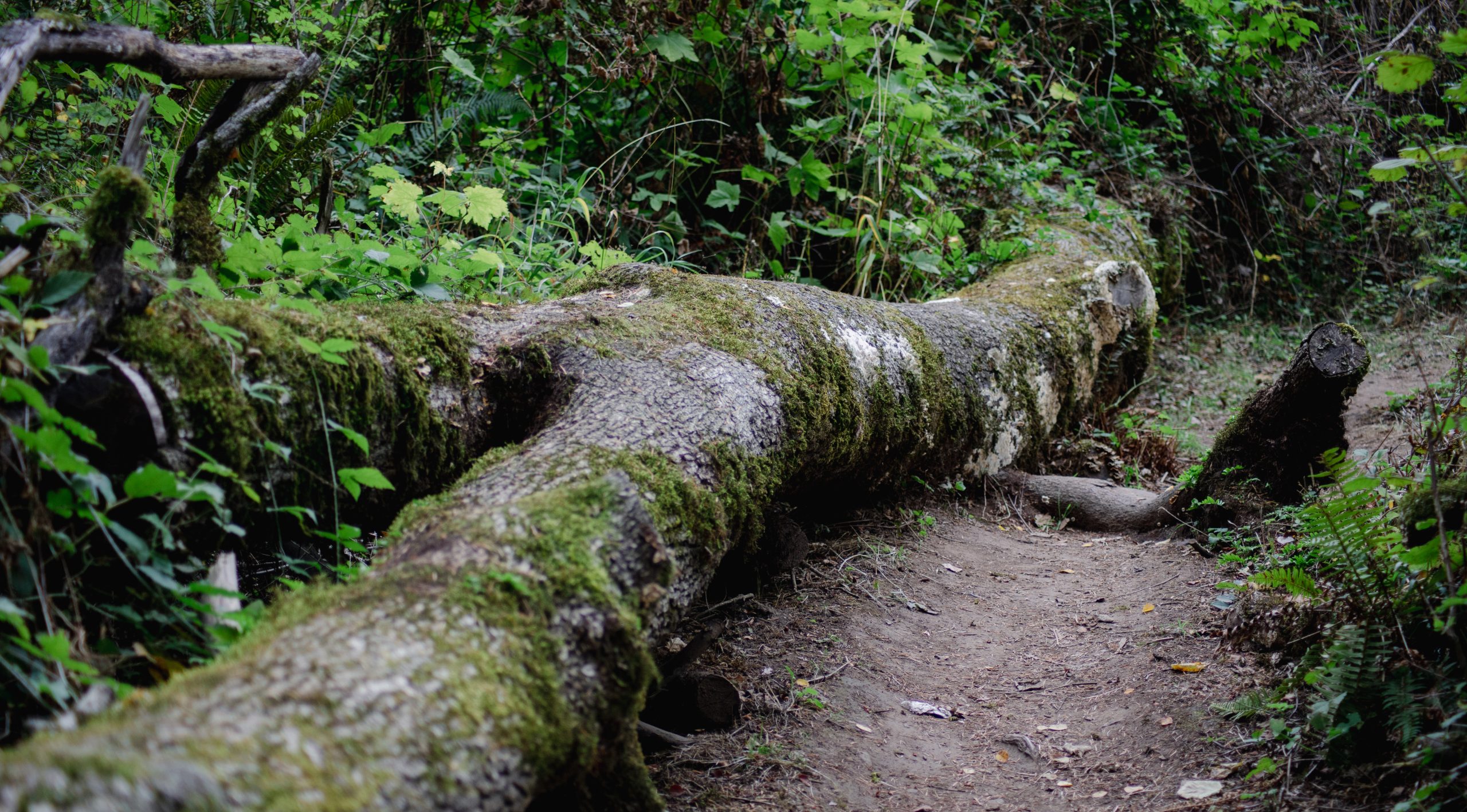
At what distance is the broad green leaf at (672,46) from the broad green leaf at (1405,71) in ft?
13.3

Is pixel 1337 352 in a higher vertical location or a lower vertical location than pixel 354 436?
higher

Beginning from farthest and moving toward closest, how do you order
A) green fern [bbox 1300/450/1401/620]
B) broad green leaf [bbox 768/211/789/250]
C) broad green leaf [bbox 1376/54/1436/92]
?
broad green leaf [bbox 768/211/789/250]
green fern [bbox 1300/450/1401/620]
broad green leaf [bbox 1376/54/1436/92]

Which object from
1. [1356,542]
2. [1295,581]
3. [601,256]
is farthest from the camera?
[601,256]

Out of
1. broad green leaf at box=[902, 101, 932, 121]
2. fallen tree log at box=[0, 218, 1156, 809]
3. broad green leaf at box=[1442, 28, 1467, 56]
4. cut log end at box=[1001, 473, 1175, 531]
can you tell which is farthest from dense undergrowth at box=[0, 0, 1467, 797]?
cut log end at box=[1001, 473, 1175, 531]

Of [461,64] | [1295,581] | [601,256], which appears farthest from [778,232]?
[1295,581]

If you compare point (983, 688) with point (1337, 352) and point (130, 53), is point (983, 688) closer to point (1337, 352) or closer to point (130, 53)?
point (1337, 352)

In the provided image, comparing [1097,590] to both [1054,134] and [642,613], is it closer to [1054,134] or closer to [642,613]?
[642,613]

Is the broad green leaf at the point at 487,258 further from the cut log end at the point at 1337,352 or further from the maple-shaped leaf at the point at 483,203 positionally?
the cut log end at the point at 1337,352

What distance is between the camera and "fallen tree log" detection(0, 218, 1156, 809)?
1285 millimetres

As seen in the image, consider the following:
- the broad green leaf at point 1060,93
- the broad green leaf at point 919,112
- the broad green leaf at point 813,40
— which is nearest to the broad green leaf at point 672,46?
the broad green leaf at point 813,40

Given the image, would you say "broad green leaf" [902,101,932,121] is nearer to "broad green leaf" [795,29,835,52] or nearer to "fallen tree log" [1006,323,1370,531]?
"broad green leaf" [795,29,835,52]

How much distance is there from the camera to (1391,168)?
208cm

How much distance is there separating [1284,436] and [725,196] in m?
3.54

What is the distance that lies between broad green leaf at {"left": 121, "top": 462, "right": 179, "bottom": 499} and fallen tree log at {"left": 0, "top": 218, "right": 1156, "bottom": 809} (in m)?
0.30
